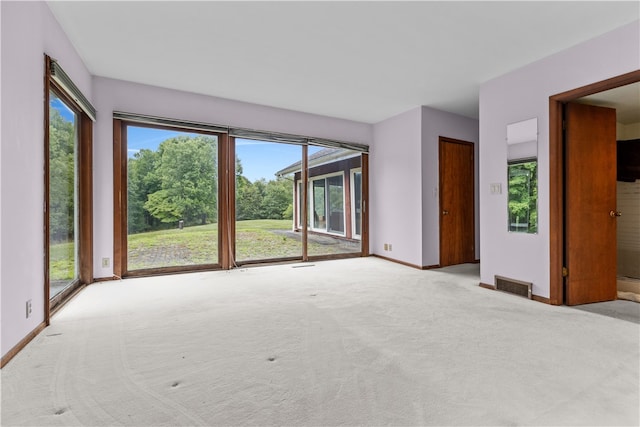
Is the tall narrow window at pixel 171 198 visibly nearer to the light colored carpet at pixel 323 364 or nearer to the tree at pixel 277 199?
the tree at pixel 277 199

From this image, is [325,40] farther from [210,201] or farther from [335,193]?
[335,193]

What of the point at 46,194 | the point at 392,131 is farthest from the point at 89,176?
the point at 392,131

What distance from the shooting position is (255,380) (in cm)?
167

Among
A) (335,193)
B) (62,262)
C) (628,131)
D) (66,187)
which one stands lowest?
(62,262)

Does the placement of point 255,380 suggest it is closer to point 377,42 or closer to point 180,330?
point 180,330

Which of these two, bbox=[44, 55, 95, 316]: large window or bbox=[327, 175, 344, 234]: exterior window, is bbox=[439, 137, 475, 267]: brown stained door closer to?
bbox=[327, 175, 344, 234]: exterior window

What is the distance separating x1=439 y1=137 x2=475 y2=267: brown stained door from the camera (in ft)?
16.5

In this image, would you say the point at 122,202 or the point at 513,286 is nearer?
the point at 513,286

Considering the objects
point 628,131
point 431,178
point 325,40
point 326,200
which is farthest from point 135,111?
point 628,131

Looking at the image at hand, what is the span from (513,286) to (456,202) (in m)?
2.07

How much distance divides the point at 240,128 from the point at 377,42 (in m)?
2.48

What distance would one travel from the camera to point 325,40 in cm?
291

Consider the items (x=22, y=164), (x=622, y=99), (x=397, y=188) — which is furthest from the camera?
(x=397, y=188)

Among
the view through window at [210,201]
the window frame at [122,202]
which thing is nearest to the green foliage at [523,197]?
the view through window at [210,201]
